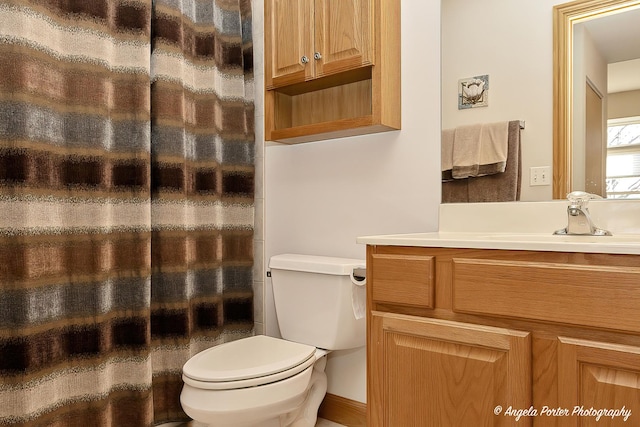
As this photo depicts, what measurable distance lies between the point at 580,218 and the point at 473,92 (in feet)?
1.95

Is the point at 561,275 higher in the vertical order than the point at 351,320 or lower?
higher

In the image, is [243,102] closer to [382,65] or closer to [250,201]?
[250,201]

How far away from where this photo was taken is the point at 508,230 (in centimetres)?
157

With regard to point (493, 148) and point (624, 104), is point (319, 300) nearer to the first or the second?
point (493, 148)

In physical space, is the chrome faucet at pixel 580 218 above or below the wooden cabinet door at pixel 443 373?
above

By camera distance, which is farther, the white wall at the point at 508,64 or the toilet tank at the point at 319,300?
the toilet tank at the point at 319,300

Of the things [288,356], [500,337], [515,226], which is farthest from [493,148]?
[288,356]

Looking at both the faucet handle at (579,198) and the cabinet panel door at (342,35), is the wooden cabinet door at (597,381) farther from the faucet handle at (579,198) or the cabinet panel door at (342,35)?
the cabinet panel door at (342,35)

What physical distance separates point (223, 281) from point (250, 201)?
40 cm

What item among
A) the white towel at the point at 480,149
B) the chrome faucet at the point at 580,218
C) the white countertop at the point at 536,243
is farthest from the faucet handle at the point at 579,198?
the white towel at the point at 480,149

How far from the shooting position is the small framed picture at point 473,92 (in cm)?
165

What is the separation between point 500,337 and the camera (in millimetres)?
1063

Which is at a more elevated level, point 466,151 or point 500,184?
point 466,151

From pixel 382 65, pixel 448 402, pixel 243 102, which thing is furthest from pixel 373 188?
pixel 448 402
